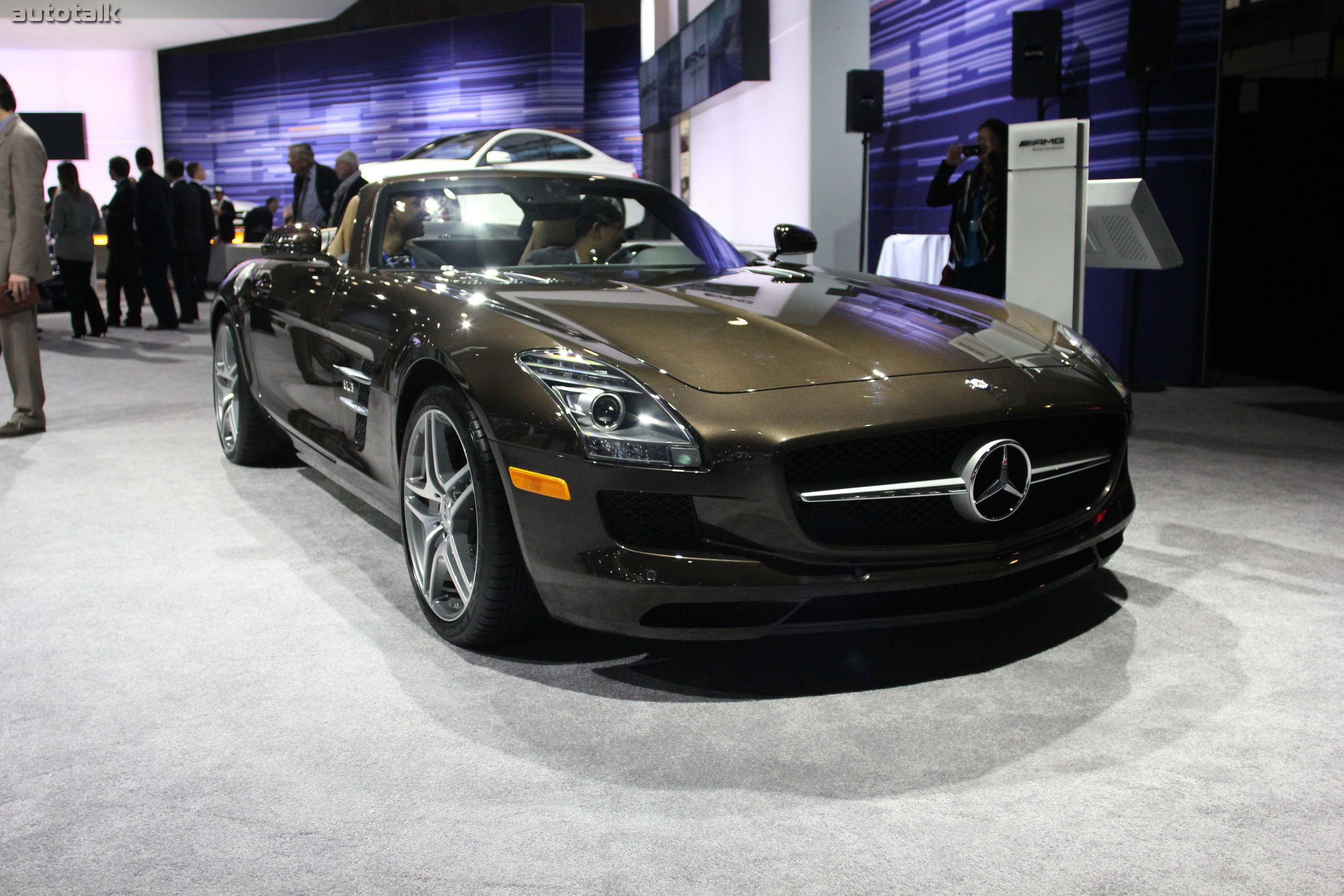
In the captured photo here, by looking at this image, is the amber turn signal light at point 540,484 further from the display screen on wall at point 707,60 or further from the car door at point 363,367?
the display screen on wall at point 707,60

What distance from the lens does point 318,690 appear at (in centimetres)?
241

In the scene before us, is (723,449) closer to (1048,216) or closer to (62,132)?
(1048,216)

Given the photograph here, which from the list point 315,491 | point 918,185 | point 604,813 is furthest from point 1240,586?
point 918,185

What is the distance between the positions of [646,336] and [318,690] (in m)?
1.00

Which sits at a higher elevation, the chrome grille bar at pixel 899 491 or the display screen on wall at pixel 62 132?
the display screen on wall at pixel 62 132

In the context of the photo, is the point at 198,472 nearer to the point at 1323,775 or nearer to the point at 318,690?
the point at 318,690

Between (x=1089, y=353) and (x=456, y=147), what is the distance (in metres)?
9.36

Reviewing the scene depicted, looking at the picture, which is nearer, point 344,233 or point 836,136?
point 344,233

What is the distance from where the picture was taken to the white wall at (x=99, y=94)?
21.8 m

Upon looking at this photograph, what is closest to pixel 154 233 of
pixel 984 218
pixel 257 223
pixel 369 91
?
pixel 257 223

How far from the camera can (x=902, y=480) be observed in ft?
7.24

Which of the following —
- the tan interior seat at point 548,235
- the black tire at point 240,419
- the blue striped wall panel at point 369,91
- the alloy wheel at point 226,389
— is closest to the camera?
the tan interior seat at point 548,235

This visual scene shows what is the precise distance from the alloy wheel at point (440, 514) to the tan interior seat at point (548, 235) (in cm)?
95

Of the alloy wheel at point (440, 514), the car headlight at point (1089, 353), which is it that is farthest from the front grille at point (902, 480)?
the alloy wheel at point (440, 514)
